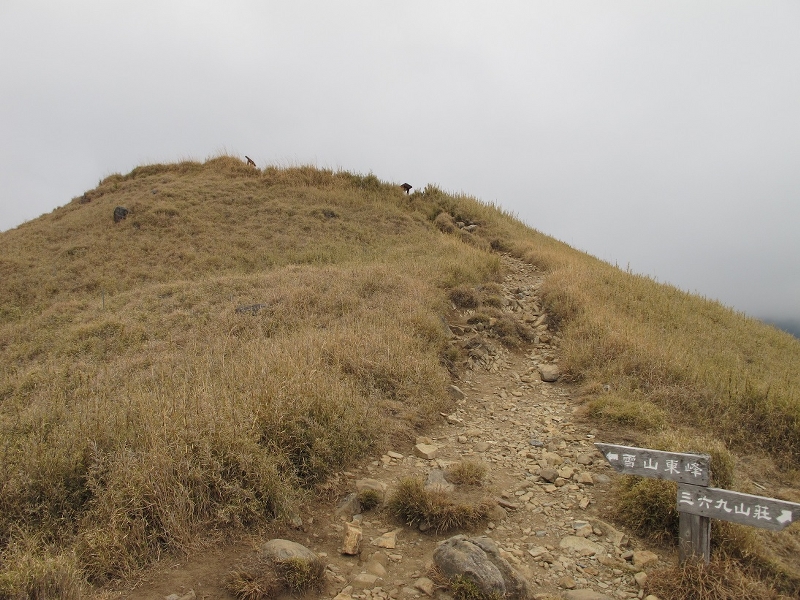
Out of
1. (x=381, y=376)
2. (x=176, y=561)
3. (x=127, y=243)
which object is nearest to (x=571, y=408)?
(x=381, y=376)

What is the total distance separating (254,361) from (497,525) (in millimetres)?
3335

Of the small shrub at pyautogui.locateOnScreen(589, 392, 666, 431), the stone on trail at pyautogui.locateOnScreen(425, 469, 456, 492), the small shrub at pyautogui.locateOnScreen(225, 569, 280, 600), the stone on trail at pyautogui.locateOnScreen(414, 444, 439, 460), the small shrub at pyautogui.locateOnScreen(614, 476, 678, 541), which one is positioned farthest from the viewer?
the small shrub at pyautogui.locateOnScreen(589, 392, 666, 431)

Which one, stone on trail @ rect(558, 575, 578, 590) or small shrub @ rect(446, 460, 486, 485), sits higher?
small shrub @ rect(446, 460, 486, 485)

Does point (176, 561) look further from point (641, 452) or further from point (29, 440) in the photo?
point (641, 452)

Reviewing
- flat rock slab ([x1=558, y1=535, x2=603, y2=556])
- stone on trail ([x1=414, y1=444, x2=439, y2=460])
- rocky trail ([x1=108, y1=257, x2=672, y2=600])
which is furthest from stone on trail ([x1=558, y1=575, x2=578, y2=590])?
stone on trail ([x1=414, y1=444, x2=439, y2=460])

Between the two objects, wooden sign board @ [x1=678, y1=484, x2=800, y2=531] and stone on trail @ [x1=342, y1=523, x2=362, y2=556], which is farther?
stone on trail @ [x1=342, y1=523, x2=362, y2=556]

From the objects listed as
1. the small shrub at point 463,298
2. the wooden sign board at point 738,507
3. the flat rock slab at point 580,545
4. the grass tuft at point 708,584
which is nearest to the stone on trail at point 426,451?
the flat rock slab at point 580,545

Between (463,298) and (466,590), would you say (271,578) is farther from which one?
(463,298)

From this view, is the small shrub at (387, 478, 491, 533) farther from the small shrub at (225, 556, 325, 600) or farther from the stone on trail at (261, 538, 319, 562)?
the small shrub at (225, 556, 325, 600)

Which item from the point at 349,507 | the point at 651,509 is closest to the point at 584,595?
Answer: the point at 651,509

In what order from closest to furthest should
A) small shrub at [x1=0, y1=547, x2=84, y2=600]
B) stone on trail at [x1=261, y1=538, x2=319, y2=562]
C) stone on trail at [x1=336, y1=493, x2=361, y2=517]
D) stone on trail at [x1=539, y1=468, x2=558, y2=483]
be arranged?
1. small shrub at [x1=0, y1=547, x2=84, y2=600]
2. stone on trail at [x1=261, y1=538, x2=319, y2=562]
3. stone on trail at [x1=336, y1=493, x2=361, y2=517]
4. stone on trail at [x1=539, y1=468, x2=558, y2=483]

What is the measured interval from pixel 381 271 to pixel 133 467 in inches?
318

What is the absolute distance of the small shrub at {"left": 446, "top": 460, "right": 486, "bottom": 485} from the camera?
5012mm

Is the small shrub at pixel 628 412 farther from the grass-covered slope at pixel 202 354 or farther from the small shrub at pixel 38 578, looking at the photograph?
the small shrub at pixel 38 578
